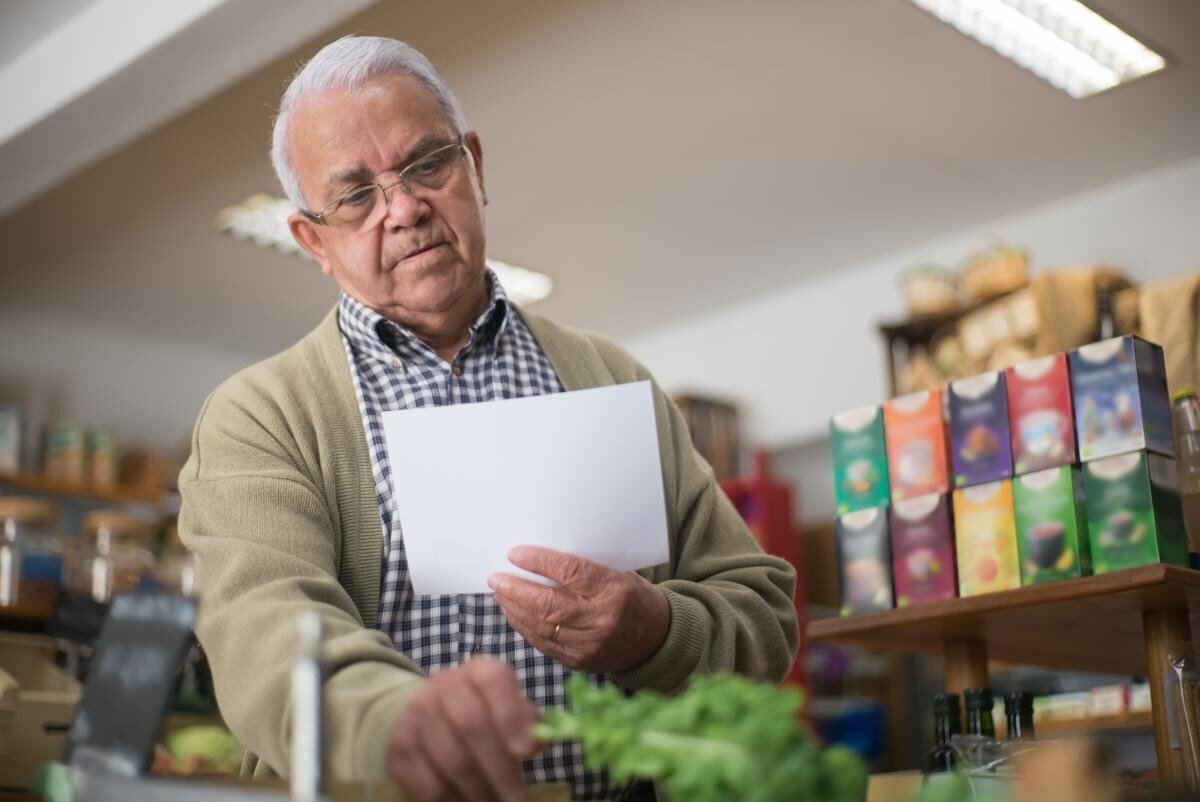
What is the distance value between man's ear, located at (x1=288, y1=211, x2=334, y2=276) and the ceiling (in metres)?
2.06

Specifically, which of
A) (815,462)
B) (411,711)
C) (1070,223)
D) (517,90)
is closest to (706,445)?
(815,462)

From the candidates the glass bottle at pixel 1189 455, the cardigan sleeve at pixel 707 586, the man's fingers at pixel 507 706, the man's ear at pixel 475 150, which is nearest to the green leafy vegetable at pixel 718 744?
the man's fingers at pixel 507 706

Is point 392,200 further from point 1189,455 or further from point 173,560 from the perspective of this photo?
point 173,560

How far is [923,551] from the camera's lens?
77.4 inches

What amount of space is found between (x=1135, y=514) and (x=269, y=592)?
116 cm

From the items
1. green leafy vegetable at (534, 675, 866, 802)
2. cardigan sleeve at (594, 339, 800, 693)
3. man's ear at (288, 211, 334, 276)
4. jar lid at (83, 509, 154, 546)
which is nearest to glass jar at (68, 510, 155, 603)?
jar lid at (83, 509, 154, 546)

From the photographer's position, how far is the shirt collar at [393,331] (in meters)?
1.48

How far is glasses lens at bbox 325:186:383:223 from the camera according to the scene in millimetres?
1475

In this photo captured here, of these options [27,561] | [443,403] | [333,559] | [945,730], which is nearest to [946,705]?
[945,730]

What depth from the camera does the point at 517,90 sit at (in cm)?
400

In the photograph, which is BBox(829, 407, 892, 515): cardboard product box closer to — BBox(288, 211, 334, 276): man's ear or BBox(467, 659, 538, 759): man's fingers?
BBox(288, 211, 334, 276): man's ear

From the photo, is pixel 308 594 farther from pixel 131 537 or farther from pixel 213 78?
pixel 131 537

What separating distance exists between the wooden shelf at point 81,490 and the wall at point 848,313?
2.39 m

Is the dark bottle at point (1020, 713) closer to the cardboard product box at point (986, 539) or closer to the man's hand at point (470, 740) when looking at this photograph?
the cardboard product box at point (986, 539)
